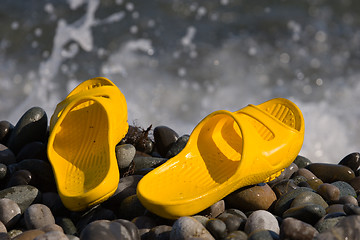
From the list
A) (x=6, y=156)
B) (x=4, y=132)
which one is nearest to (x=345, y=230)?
(x=6, y=156)

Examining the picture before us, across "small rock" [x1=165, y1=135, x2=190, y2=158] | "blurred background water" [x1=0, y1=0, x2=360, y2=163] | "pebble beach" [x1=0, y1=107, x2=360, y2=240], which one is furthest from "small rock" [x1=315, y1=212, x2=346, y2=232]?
"blurred background water" [x1=0, y1=0, x2=360, y2=163]

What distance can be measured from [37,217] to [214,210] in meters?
0.74

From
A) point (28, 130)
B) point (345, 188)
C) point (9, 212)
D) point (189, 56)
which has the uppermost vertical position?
point (189, 56)

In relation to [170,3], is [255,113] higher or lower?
lower

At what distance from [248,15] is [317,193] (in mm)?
4123

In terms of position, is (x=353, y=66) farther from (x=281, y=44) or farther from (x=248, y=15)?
(x=248, y=15)

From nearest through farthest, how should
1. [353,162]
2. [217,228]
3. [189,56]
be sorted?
1. [217,228]
2. [353,162]
3. [189,56]

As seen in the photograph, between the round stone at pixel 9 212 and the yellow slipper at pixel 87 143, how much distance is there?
0.20 m

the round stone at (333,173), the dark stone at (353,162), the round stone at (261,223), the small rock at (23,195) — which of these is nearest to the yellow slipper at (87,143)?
the small rock at (23,195)

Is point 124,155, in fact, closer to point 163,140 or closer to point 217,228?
point 163,140

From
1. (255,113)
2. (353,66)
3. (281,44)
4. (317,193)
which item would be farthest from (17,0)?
(317,193)

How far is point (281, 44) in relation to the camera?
546cm

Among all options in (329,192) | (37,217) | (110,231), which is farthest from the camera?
(329,192)

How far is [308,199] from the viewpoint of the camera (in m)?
1.91
